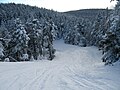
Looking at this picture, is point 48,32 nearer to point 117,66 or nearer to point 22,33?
point 22,33

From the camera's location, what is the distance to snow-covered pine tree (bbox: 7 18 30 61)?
3659 cm

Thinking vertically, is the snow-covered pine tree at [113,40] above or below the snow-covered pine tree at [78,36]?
above

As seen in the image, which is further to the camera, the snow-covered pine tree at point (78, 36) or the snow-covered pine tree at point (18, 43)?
the snow-covered pine tree at point (78, 36)

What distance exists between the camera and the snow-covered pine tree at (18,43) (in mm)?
36594

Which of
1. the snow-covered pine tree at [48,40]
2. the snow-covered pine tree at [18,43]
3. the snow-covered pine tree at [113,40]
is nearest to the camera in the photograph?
the snow-covered pine tree at [113,40]

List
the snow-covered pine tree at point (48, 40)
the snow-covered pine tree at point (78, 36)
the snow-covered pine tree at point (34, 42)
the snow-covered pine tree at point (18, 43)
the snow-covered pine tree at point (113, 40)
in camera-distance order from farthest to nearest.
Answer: the snow-covered pine tree at point (78, 36) → the snow-covered pine tree at point (48, 40) → the snow-covered pine tree at point (34, 42) → the snow-covered pine tree at point (18, 43) → the snow-covered pine tree at point (113, 40)

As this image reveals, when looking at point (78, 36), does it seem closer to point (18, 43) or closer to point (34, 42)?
point (34, 42)

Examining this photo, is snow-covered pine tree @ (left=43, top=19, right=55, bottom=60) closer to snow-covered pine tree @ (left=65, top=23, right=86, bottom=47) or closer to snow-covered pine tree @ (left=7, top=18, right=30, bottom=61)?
snow-covered pine tree @ (left=7, top=18, right=30, bottom=61)

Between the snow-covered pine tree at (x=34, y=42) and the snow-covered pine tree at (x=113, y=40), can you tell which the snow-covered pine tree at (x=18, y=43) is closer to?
the snow-covered pine tree at (x=34, y=42)

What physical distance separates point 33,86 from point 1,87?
4.32ft

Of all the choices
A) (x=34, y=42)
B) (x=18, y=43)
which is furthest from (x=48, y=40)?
(x=18, y=43)

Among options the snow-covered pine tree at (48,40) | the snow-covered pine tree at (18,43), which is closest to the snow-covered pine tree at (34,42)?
the snow-covered pine tree at (48,40)

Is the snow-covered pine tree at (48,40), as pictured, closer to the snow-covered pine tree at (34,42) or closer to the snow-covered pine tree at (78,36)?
the snow-covered pine tree at (34,42)

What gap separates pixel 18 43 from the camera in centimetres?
3775
